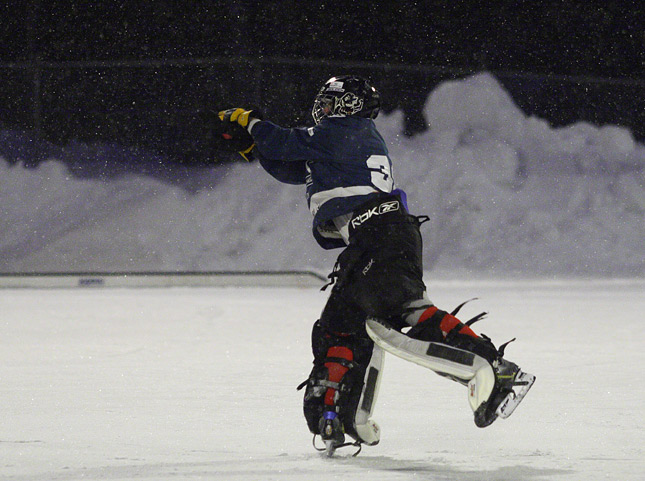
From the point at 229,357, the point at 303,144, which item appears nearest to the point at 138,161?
the point at 229,357

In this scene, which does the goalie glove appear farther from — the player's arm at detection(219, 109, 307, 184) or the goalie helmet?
the goalie helmet

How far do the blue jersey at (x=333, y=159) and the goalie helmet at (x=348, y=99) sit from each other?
0.18 ft

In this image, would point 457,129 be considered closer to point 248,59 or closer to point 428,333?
point 248,59

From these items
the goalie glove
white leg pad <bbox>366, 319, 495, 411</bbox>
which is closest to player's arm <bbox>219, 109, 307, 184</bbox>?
the goalie glove

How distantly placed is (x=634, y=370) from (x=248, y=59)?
842 centimetres

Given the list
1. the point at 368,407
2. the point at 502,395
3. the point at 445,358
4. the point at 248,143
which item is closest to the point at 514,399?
the point at 502,395

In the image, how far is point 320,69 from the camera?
13141mm

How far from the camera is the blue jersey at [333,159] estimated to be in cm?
353

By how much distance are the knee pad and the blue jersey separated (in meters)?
0.39

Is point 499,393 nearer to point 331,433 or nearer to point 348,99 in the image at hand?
point 331,433

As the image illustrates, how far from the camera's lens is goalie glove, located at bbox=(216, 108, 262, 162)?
369cm

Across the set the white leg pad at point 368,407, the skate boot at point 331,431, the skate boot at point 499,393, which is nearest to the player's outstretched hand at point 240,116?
the white leg pad at point 368,407

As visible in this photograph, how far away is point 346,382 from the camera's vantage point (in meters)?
3.47

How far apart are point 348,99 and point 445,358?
996mm
